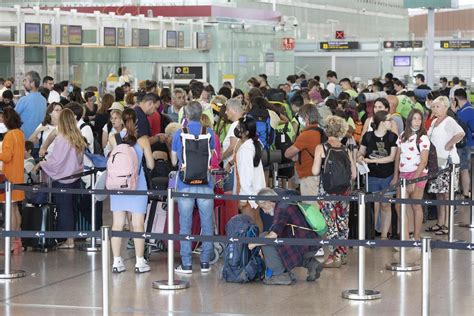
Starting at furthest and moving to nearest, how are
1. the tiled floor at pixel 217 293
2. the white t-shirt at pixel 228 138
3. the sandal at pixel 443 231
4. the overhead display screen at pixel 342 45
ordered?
1. the overhead display screen at pixel 342 45
2. the sandal at pixel 443 231
3. the white t-shirt at pixel 228 138
4. the tiled floor at pixel 217 293

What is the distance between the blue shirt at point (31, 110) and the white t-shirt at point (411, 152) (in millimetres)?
5553

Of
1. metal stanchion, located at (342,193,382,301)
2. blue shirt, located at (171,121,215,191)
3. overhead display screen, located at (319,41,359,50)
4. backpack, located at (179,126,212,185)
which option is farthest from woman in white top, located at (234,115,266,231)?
overhead display screen, located at (319,41,359,50)

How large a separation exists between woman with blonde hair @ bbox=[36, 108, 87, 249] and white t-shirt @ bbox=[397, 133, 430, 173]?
12.2 feet

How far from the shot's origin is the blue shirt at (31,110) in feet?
53.8

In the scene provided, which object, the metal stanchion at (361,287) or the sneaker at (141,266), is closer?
the metal stanchion at (361,287)

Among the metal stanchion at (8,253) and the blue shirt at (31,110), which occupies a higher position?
the blue shirt at (31,110)

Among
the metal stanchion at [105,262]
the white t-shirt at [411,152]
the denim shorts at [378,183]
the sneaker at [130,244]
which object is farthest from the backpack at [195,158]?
the denim shorts at [378,183]

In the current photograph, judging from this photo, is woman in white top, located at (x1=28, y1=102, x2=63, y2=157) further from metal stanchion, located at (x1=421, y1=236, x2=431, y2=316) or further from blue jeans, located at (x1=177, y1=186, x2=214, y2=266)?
metal stanchion, located at (x1=421, y1=236, x2=431, y2=316)

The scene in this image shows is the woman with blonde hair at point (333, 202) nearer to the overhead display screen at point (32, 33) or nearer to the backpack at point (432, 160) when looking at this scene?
the backpack at point (432, 160)

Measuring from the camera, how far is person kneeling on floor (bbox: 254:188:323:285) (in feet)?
36.9

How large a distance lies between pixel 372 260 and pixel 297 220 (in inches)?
84.5

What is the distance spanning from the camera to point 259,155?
40.5ft

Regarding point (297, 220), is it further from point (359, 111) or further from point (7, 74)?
point (7, 74)

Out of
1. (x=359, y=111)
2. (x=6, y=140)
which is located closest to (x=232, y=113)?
(x=6, y=140)
